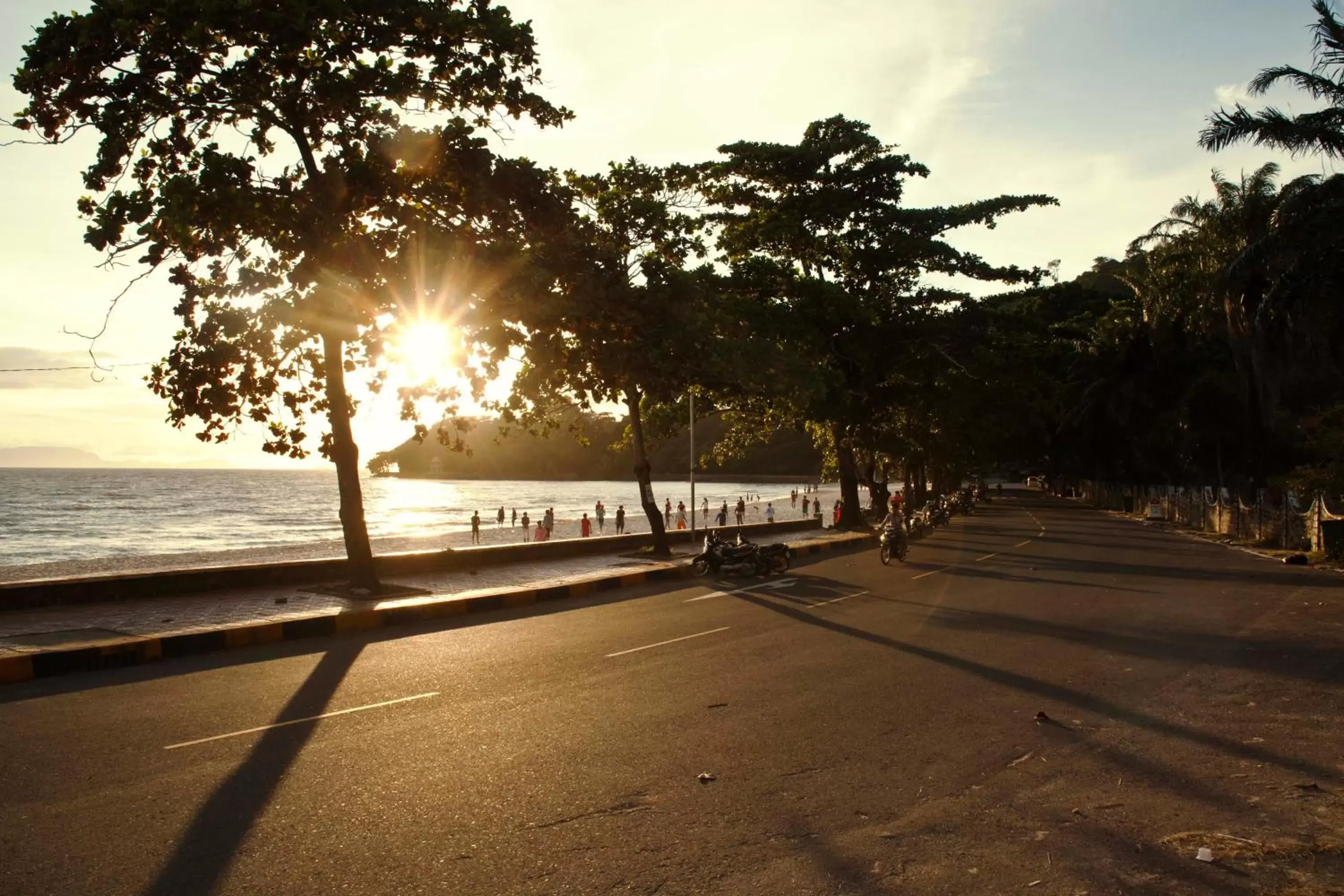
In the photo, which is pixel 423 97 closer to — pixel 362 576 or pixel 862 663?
pixel 362 576

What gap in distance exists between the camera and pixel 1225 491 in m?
40.8

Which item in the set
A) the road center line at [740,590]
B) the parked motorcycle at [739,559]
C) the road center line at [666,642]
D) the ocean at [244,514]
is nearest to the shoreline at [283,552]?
the ocean at [244,514]

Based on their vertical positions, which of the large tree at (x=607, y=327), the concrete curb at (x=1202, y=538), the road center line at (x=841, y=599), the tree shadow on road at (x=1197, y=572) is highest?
the large tree at (x=607, y=327)

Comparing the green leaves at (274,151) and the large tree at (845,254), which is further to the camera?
the large tree at (845,254)

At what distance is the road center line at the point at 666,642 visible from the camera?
11125 millimetres

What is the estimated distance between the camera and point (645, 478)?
2889cm

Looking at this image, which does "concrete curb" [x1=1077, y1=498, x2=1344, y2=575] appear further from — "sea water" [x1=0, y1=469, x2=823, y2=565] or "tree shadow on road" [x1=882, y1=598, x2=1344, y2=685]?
"sea water" [x1=0, y1=469, x2=823, y2=565]

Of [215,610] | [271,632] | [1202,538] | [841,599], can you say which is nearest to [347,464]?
[215,610]

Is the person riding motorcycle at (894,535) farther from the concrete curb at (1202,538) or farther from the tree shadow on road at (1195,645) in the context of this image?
the tree shadow on road at (1195,645)

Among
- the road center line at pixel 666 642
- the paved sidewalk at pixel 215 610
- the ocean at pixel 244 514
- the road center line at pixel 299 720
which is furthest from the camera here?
the ocean at pixel 244 514

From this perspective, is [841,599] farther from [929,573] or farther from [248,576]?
[248,576]

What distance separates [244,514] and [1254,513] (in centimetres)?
8521

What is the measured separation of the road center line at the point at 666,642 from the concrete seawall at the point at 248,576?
9451 mm

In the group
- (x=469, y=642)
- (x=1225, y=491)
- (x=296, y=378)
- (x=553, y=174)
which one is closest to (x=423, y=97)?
(x=553, y=174)
